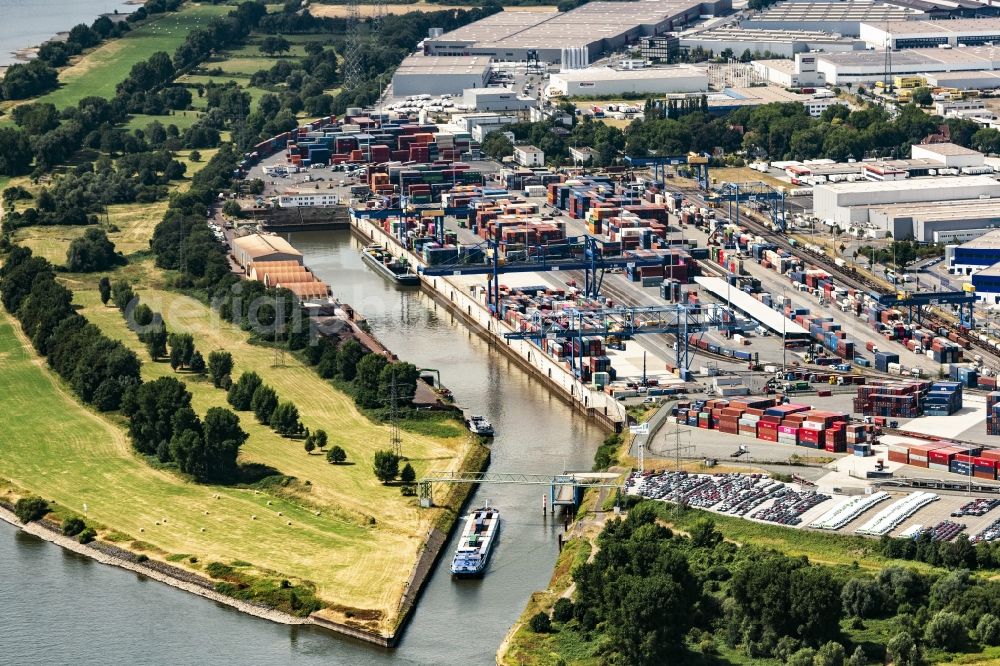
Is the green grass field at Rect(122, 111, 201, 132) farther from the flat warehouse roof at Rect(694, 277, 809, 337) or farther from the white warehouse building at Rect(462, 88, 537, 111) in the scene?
the flat warehouse roof at Rect(694, 277, 809, 337)

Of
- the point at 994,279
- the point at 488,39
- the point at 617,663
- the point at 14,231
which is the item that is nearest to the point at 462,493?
the point at 617,663

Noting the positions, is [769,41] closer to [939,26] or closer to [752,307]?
Result: [939,26]

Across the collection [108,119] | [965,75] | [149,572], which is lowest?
[149,572]

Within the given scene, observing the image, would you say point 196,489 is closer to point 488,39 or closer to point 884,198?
point 884,198

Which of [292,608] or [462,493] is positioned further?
[462,493]

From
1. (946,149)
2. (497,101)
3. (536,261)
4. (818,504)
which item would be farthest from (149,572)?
(497,101)

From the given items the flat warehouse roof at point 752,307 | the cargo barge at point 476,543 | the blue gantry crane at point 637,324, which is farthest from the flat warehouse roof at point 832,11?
the cargo barge at point 476,543
